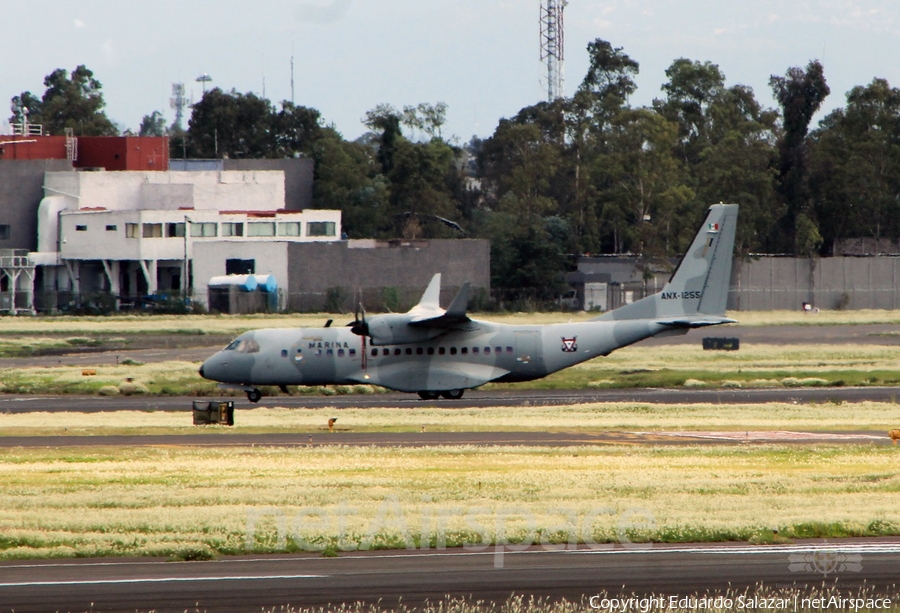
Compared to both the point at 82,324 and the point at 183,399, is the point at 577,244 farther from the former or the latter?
the point at 183,399

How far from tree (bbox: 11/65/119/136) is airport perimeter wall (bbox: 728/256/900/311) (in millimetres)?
87836

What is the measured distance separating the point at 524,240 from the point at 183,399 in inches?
2141

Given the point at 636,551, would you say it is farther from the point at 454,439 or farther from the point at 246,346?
the point at 246,346

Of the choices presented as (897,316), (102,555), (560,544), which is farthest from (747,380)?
(897,316)

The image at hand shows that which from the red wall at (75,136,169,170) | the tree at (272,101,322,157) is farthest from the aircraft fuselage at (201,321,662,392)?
the tree at (272,101,322,157)

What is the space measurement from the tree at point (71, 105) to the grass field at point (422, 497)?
128 m

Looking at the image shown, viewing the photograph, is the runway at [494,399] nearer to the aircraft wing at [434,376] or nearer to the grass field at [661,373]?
the aircraft wing at [434,376]

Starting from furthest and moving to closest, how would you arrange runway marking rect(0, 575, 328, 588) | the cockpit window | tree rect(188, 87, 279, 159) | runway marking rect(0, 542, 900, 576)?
tree rect(188, 87, 279, 159), the cockpit window, runway marking rect(0, 542, 900, 576), runway marking rect(0, 575, 328, 588)

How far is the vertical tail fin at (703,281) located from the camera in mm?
42219

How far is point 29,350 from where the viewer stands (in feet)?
209

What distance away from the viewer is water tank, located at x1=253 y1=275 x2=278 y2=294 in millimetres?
85512

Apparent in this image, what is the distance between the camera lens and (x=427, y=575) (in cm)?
1491

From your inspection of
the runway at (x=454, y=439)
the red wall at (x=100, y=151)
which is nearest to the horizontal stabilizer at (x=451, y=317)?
the runway at (x=454, y=439)

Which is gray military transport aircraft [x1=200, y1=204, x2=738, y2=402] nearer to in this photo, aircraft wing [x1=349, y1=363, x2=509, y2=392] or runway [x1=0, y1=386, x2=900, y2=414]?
aircraft wing [x1=349, y1=363, x2=509, y2=392]
